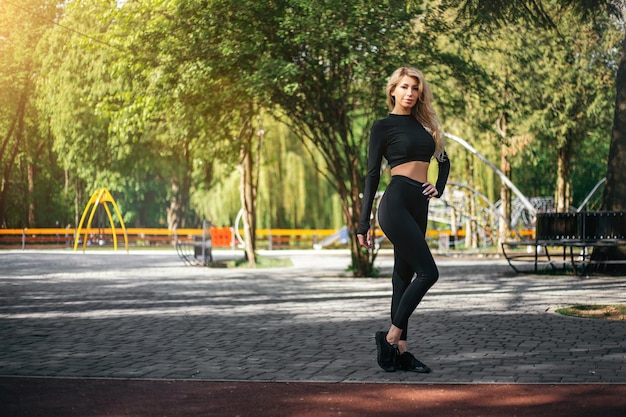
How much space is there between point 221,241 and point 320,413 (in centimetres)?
4777

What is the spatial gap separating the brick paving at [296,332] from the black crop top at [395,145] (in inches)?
57.0

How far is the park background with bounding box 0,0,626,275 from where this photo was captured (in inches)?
767

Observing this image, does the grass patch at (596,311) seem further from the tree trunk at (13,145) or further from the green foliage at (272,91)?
the tree trunk at (13,145)

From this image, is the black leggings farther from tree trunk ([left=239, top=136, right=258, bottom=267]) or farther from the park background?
tree trunk ([left=239, top=136, right=258, bottom=267])

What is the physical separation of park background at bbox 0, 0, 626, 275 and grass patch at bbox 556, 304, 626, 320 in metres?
5.22

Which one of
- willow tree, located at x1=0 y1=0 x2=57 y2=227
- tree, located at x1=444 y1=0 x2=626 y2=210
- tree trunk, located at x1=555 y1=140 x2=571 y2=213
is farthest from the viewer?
willow tree, located at x1=0 y1=0 x2=57 y2=227

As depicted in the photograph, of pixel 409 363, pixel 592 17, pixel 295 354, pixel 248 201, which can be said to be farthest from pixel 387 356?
pixel 248 201

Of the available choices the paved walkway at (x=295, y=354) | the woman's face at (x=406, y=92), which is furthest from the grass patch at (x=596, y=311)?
the woman's face at (x=406, y=92)

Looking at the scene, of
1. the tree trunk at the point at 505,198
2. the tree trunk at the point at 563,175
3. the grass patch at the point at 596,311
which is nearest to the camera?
the grass patch at the point at 596,311

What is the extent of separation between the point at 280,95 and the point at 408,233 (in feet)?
47.2

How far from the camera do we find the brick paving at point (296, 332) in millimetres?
7488

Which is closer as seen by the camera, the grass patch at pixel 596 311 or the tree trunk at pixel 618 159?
the grass patch at pixel 596 311

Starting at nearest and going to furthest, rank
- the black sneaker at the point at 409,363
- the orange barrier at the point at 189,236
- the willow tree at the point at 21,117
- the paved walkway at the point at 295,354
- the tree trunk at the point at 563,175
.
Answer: the paved walkway at the point at 295,354, the black sneaker at the point at 409,363, the tree trunk at the point at 563,175, the willow tree at the point at 21,117, the orange barrier at the point at 189,236

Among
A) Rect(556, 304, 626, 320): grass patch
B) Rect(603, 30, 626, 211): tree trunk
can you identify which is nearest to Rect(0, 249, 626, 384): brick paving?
Rect(556, 304, 626, 320): grass patch
